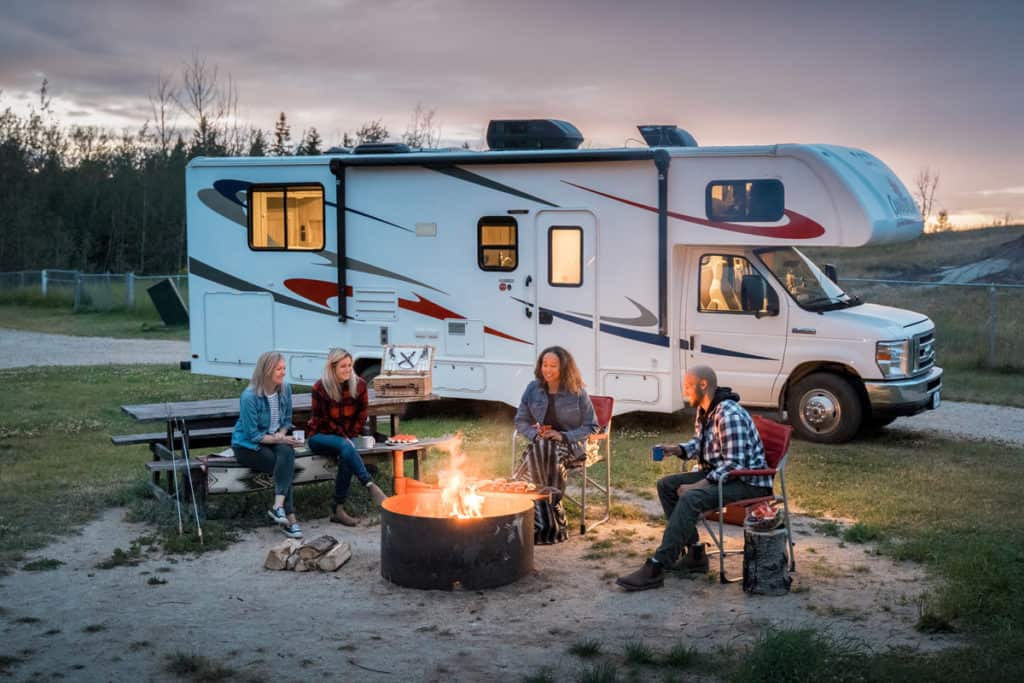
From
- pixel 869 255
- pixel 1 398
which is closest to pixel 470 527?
pixel 1 398

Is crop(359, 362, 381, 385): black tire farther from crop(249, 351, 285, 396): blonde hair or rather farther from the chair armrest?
the chair armrest

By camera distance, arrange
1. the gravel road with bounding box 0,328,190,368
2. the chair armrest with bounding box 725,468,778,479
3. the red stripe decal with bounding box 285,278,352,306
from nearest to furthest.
Result: 1. the chair armrest with bounding box 725,468,778,479
2. the red stripe decal with bounding box 285,278,352,306
3. the gravel road with bounding box 0,328,190,368

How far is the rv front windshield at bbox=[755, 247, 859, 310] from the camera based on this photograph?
11.8 meters

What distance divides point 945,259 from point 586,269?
28270 millimetres

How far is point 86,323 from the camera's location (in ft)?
92.4

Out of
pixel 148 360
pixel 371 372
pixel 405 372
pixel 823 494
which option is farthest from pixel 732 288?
pixel 148 360

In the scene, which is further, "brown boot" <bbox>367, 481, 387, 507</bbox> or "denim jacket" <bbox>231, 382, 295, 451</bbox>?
"brown boot" <bbox>367, 481, 387, 507</bbox>

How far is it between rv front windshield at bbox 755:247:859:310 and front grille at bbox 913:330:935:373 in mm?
771

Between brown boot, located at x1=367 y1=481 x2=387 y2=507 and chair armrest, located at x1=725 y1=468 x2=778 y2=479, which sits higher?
chair armrest, located at x1=725 y1=468 x2=778 y2=479

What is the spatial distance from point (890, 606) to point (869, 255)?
37.5m

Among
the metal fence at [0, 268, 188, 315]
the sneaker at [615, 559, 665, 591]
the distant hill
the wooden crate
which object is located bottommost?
the sneaker at [615, 559, 665, 591]

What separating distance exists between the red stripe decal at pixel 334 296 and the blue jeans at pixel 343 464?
3.99 m

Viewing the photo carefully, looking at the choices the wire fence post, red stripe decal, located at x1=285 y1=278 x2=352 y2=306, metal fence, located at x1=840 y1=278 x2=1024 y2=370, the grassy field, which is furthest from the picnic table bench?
the wire fence post

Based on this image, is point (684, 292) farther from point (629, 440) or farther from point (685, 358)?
point (629, 440)
